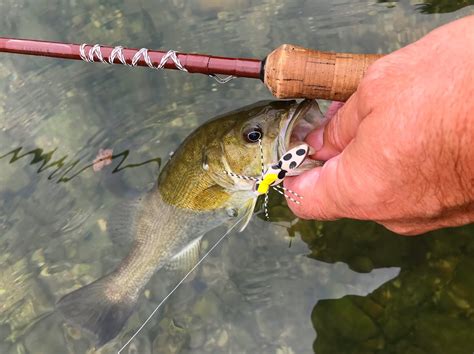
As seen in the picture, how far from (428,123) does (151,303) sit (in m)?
3.13

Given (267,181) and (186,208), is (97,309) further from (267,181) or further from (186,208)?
(267,181)

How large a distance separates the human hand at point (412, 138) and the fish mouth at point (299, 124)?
1.37 ft

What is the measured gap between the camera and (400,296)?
4168 millimetres

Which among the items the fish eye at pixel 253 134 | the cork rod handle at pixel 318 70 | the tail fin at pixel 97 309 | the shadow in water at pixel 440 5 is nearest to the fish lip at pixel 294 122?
the fish eye at pixel 253 134

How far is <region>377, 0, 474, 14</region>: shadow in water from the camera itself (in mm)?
4945

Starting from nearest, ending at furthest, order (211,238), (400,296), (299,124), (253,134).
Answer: (299,124) → (253,134) → (400,296) → (211,238)

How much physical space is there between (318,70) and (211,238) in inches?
90.9

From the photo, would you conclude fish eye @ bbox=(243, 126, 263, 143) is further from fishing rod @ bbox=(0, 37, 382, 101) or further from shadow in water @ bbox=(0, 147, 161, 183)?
shadow in water @ bbox=(0, 147, 161, 183)

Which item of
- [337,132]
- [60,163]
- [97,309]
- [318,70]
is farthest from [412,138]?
[60,163]

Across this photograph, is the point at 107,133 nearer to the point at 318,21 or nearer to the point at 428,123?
the point at 318,21

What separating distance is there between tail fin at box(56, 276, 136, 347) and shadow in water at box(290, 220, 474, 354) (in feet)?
5.45

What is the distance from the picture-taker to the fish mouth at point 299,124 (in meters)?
3.08

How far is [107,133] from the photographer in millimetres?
4988

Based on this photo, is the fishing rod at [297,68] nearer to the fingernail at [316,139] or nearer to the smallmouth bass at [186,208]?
the fingernail at [316,139]
